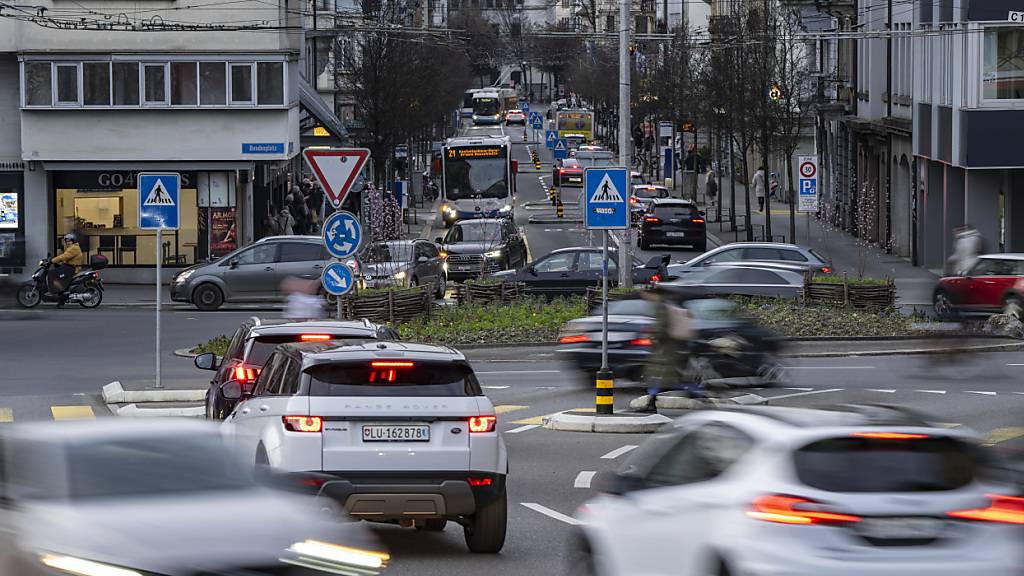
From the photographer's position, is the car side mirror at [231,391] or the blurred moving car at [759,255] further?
the blurred moving car at [759,255]

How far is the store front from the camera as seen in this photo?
44906 mm

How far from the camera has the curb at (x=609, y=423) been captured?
1833cm

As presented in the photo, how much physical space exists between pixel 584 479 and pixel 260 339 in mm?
3304

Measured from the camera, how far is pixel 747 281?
106 feet

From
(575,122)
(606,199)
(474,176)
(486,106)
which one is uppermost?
(486,106)

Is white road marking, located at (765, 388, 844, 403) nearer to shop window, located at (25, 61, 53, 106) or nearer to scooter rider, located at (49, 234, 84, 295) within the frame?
scooter rider, located at (49, 234, 84, 295)

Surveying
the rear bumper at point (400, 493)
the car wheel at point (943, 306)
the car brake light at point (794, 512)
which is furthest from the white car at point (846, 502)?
the car wheel at point (943, 306)

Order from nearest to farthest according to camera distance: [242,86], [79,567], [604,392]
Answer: [79,567], [604,392], [242,86]

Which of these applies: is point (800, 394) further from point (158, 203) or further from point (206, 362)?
point (158, 203)

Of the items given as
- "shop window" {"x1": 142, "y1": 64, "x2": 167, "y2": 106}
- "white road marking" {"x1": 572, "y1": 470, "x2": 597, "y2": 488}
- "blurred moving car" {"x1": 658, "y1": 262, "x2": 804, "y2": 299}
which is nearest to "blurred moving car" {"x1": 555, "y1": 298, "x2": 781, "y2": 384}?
"white road marking" {"x1": 572, "y1": 470, "x2": 597, "y2": 488}

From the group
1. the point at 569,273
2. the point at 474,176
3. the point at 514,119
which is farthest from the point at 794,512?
the point at 514,119

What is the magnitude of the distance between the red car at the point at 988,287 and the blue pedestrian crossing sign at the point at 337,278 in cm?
1365

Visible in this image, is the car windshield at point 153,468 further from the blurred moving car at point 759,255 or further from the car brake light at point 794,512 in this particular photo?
the blurred moving car at point 759,255

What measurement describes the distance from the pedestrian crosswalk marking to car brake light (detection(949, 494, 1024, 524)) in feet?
46.7
